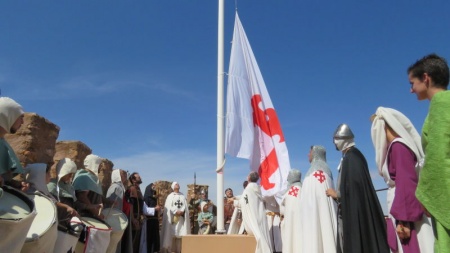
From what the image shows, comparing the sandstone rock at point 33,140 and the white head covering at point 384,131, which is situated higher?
the sandstone rock at point 33,140

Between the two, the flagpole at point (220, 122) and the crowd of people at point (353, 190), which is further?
the flagpole at point (220, 122)

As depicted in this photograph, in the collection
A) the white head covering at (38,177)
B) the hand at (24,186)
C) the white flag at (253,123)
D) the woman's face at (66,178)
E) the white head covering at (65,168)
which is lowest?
the hand at (24,186)

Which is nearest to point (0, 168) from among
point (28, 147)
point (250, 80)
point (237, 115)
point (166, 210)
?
point (28, 147)

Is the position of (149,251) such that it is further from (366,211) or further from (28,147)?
(366,211)

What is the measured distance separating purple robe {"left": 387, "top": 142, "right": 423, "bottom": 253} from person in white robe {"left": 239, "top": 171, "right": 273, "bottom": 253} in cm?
366

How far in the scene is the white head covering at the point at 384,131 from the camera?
9.68 feet

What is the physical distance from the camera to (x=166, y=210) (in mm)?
9906

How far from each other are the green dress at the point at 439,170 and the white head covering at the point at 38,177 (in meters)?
3.89

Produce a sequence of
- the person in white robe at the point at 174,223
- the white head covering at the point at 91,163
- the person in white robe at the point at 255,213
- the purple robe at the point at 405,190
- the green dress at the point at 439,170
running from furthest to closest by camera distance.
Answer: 1. the person in white robe at the point at 174,223
2. the person in white robe at the point at 255,213
3. the white head covering at the point at 91,163
4. the purple robe at the point at 405,190
5. the green dress at the point at 439,170

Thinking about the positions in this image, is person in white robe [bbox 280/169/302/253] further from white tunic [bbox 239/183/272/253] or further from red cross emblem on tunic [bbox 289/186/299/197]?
white tunic [bbox 239/183/272/253]

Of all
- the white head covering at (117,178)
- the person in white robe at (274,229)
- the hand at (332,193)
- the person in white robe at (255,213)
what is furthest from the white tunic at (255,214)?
the hand at (332,193)

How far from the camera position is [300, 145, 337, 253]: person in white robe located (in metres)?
4.22

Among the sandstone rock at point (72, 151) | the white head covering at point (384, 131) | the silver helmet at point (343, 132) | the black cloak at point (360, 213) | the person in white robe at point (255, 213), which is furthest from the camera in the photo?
the sandstone rock at point (72, 151)

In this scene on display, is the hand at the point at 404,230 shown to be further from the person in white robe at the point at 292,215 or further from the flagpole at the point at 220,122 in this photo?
the flagpole at the point at 220,122
